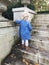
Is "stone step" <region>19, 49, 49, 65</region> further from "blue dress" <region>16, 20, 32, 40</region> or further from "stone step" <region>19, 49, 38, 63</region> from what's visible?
"blue dress" <region>16, 20, 32, 40</region>

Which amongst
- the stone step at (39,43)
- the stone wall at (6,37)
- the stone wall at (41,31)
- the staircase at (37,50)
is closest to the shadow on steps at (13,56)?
the staircase at (37,50)

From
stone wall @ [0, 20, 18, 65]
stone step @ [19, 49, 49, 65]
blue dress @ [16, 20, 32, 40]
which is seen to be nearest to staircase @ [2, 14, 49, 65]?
stone step @ [19, 49, 49, 65]

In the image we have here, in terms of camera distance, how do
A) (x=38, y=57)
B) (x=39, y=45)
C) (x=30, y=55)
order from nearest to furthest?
1. (x=38, y=57)
2. (x=30, y=55)
3. (x=39, y=45)

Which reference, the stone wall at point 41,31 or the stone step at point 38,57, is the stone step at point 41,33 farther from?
the stone step at point 38,57

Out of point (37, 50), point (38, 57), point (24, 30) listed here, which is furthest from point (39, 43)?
point (38, 57)

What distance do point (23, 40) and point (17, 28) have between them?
0.60 m

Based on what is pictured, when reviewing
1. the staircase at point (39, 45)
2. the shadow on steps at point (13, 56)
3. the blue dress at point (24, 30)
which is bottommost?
the shadow on steps at point (13, 56)

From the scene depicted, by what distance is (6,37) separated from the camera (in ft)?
18.1

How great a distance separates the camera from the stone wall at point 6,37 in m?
5.36

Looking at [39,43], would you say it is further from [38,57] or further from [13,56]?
[13,56]

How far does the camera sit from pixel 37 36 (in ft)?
21.9

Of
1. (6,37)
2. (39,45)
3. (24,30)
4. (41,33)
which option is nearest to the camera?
(6,37)

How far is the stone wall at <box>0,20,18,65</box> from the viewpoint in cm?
536

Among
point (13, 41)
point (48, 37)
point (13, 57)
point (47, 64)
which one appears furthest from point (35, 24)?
point (47, 64)
